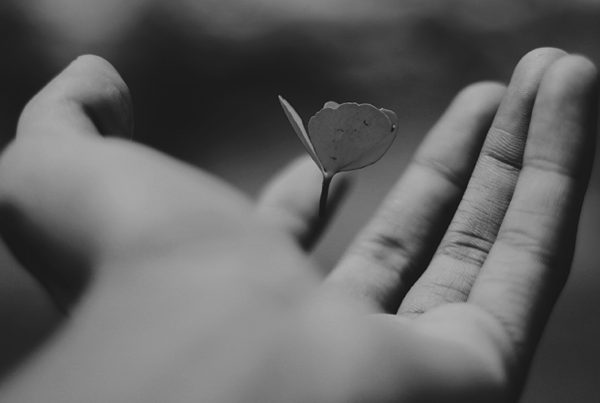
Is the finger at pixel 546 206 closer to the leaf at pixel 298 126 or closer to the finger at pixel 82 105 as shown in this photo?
the leaf at pixel 298 126

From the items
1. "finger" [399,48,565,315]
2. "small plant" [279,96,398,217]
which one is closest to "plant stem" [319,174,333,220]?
"small plant" [279,96,398,217]

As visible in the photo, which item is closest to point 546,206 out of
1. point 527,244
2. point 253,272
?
point 527,244

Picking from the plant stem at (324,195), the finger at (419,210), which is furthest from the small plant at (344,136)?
the finger at (419,210)

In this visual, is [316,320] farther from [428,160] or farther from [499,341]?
[428,160]

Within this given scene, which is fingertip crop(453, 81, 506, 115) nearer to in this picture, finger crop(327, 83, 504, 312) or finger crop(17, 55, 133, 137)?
finger crop(327, 83, 504, 312)

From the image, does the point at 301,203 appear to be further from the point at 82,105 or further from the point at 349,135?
the point at 82,105

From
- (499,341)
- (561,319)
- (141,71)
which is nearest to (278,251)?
(499,341)
